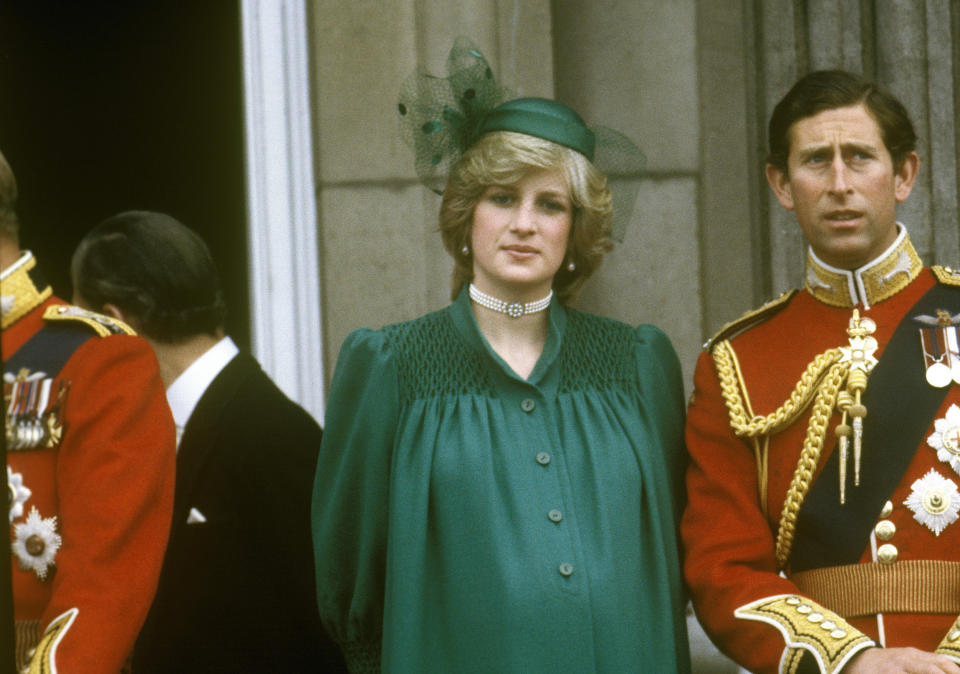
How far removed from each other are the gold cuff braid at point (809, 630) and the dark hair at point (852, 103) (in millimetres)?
972

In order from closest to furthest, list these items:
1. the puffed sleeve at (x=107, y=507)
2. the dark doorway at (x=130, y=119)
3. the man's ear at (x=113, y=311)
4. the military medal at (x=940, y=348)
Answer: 1. the puffed sleeve at (x=107, y=507)
2. the military medal at (x=940, y=348)
3. the man's ear at (x=113, y=311)
4. the dark doorway at (x=130, y=119)

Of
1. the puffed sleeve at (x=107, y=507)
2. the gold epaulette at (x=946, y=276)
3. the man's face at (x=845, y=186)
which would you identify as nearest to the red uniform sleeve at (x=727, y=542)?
the man's face at (x=845, y=186)

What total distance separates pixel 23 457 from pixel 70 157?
99.8 inches

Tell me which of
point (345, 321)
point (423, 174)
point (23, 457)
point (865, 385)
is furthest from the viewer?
point (345, 321)

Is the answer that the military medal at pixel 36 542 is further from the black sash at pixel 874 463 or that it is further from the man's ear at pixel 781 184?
the man's ear at pixel 781 184

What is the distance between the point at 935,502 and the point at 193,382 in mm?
1752

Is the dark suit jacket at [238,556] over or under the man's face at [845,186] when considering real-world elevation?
under

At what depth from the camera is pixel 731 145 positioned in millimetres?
5023

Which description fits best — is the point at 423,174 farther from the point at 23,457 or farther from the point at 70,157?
the point at 70,157

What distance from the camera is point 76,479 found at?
2.67m

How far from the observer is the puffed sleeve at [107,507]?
2604mm

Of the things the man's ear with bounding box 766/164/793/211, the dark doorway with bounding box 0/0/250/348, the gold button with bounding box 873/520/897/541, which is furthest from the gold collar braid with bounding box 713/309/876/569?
the dark doorway with bounding box 0/0/250/348

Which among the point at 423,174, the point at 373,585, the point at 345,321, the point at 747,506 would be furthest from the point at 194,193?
the point at 747,506

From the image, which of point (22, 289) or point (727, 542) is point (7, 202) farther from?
point (727, 542)
